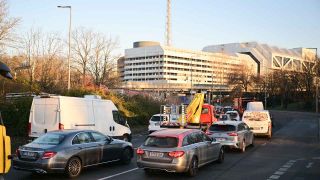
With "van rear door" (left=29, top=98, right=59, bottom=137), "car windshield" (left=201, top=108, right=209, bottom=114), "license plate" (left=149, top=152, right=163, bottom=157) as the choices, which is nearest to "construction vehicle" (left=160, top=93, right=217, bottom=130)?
"car windshield" (left=201, top=108, right=209, bottom=114)

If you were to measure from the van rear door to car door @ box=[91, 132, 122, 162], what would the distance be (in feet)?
11.4

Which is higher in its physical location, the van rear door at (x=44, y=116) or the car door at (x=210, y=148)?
the van rear door at (x=44, y=116)

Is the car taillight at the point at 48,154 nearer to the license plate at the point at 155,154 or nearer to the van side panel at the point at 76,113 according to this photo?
the license plate at the point at 155,154

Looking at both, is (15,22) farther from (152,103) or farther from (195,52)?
(195,52)

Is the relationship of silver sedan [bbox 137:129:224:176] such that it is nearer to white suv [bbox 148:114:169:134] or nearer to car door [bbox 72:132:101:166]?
car door [bbox 72:132:101:166]

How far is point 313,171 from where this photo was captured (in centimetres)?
1446

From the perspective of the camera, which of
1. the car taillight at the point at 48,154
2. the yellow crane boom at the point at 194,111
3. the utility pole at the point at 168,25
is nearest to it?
the car taillight at the point at 48,154

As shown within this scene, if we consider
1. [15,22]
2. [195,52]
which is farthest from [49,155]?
[195,52]

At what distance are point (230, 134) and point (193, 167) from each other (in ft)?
21.7

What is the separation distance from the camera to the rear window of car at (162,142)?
12855 mm

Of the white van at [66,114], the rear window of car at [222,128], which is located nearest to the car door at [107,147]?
the white van at [66,114]

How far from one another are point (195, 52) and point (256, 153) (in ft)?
495

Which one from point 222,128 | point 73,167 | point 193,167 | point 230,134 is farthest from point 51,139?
point 222,128

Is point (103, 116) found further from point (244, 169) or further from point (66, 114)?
point (244, 169)
